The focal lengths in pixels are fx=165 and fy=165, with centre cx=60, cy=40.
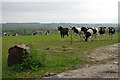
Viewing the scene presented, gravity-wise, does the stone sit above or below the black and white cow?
below

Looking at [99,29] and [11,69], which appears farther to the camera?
[99,29]

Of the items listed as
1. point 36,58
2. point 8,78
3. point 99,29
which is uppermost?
point 99,29

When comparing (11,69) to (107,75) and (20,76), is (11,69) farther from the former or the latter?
(107,75)

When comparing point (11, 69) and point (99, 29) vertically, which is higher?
point (99, 29)

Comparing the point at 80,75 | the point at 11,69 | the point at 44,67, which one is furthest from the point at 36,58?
the point at 80,75

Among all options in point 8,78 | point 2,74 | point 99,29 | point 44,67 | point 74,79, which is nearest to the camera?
point 74,79

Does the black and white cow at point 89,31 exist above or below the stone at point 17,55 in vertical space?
above

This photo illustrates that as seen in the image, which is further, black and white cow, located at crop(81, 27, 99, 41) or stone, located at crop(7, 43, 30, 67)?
black and white cow, located at crop(81, 27, 99, 41)

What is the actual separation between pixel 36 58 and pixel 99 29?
17044 mm

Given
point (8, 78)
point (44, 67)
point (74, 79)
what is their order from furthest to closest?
point (44, 67) < point (8, 78) < point (74, 79)

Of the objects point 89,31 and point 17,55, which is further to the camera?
point 89,31

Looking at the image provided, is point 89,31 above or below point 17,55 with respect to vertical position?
above

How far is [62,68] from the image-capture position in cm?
805

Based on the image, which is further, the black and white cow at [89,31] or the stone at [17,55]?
the black and white cow at [89,31]
